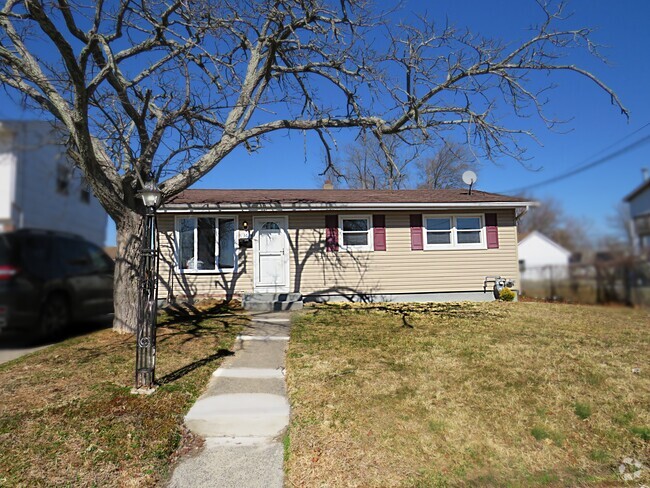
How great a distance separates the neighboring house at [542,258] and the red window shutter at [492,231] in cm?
1060

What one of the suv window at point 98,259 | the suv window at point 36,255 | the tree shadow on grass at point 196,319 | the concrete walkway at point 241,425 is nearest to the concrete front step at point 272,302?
the tree shadow on grass at point 196,319

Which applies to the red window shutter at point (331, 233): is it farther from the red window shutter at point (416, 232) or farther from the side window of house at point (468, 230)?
the side window of house at point (468, 230)

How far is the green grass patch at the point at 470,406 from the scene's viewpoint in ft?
11.2

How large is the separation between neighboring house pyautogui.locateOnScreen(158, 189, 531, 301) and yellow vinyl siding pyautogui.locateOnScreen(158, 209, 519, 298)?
0.03 m

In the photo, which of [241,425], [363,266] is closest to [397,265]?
[363,266]

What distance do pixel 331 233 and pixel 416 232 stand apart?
2426 millimetres

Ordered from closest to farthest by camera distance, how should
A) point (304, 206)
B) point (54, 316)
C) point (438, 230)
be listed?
point (54, 316) → point (304, 206) → point (438, 230)

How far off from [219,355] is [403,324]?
150 inches

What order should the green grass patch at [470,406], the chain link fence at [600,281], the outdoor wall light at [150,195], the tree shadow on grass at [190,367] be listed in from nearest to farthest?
the chain link fence at [600,281] < the green grass patch at [470,406] < the outdoor wall light at [150,195] < the tree shadow on grass at [190,367]

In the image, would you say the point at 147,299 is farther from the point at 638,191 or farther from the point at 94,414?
the point at 638,191

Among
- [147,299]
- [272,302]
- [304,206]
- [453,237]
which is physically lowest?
[272,302]

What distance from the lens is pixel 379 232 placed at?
458 inches

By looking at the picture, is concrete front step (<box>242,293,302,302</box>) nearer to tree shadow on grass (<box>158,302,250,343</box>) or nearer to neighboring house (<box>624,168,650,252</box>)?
tree shadow on grass (<box>158,302,250,343</box>)

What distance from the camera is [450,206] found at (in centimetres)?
1140
